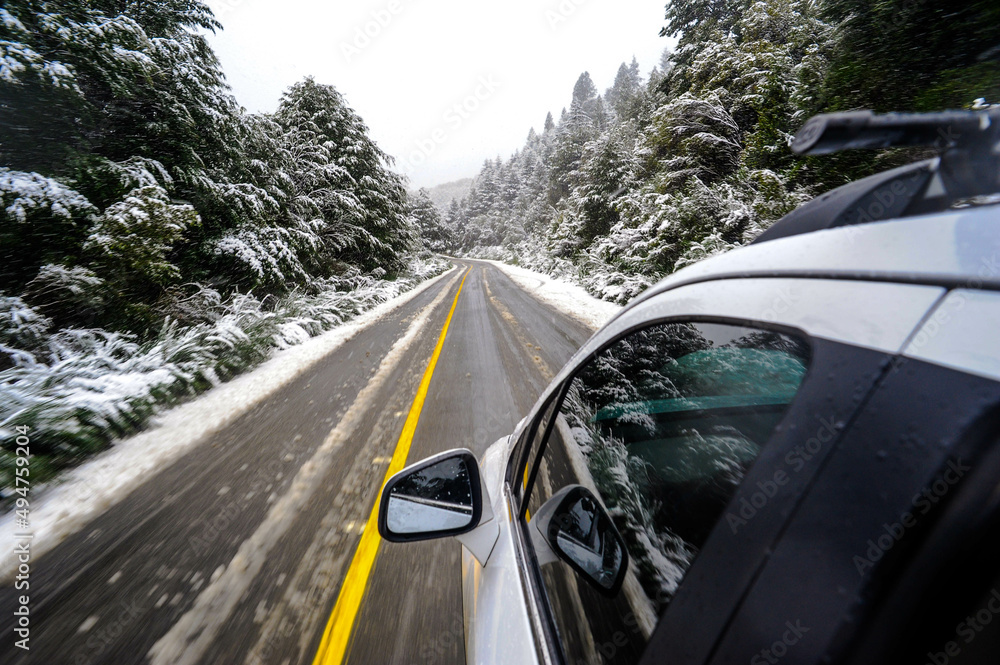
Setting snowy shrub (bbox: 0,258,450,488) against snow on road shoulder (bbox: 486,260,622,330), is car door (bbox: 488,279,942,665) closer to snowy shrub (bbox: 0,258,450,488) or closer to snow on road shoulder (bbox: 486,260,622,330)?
snowy shrub (bbox: 0,258,450,488)

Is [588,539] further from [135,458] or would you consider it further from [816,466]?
[135,458]

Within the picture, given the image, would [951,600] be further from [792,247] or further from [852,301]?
[792,247]

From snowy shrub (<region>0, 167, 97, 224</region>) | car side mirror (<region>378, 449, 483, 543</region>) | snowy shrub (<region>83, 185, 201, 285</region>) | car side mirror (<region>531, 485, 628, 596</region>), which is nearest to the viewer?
car side mirror (<region>531, 485, 628, 596</region>)

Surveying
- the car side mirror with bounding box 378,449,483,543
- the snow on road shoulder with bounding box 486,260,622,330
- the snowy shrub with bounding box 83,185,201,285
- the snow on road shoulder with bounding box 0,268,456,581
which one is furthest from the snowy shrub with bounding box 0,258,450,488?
the snow on road shoulder with bounding box 486,260,622,330

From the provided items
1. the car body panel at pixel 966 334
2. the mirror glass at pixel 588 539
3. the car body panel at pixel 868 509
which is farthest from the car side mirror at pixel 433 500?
the car body panel at pixel 966 334

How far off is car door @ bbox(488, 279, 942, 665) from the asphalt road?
3.68 ft

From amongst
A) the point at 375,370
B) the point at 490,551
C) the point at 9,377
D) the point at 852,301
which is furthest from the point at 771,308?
the point at 9,377

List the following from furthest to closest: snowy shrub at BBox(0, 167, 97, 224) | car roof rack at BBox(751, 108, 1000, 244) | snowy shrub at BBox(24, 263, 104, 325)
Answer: snowy shrub at BBox(24, 263, 104, 325) → snowy shrub at BBox(0, 167, 97, 224) → car roof rack at BBox(751, 108, 1000, 244)

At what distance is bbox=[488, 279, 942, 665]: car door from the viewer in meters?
0.48

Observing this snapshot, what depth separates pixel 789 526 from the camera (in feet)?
1.57

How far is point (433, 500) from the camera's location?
137 cm

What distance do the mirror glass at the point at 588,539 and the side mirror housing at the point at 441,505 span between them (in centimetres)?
29

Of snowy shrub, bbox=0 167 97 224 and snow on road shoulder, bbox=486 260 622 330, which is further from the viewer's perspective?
snow on road shoulder, bbox=486 260 622 330

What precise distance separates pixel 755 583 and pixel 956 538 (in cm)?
22
